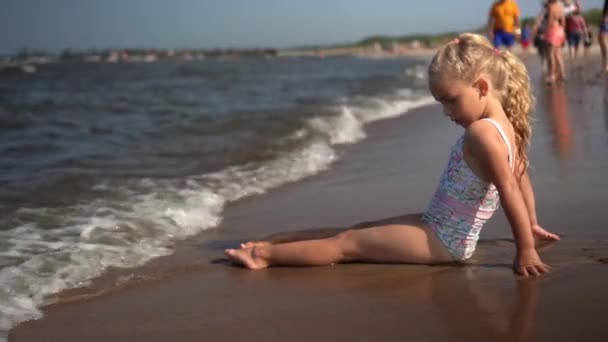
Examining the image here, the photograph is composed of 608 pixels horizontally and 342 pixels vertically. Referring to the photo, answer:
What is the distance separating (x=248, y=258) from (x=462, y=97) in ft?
4.02

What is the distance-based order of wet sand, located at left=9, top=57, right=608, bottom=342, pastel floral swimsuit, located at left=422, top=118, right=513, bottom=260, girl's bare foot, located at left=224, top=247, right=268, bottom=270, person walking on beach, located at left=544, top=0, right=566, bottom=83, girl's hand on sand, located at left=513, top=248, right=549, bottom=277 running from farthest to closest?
1. person walking on beach, located at left=544, top=0, right=566, bottom=83
2. girl's bare foot, located at left=224, top=247, right=268, bottom=270
3. pastel floral swimsuit, located at left=422, top=118, right=513, bottom=260
4. girl's hand on sand, located at left=513, top=248, right=549, bottom=277
5. wet sand, located at left=9, top=57, right=608, bottom=342

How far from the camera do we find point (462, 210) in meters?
3.12

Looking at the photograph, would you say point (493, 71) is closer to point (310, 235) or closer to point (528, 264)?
point (528, 264)

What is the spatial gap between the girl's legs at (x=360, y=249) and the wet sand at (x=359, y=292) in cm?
5

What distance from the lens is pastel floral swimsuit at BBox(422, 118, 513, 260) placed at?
10.2ft

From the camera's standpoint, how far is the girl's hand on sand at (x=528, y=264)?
2.84 m

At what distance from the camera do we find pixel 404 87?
17703 millimetres

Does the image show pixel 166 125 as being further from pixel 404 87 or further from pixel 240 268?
pixel 404 87

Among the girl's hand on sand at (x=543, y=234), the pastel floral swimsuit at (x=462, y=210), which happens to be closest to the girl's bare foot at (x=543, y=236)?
the girl's hand on sand at (x=543, y=234)

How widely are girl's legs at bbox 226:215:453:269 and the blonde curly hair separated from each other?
0.57 m

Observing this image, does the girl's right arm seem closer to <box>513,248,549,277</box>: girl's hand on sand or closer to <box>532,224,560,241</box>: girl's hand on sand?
<box>532,224,560,241</box>: girl's hand on sand

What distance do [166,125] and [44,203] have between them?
199 inches

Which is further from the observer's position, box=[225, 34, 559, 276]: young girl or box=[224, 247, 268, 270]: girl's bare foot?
box=[224, 247, 268, 270]: girl's bare foot

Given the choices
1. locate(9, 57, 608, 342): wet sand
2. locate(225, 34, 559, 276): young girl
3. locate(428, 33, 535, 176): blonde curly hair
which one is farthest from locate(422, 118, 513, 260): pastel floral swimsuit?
locate(428, 33, 535, 176): blonde curly hair
